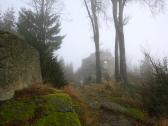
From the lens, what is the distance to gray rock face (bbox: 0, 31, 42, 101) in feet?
21.9

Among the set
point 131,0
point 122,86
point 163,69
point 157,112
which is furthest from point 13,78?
point 131,0

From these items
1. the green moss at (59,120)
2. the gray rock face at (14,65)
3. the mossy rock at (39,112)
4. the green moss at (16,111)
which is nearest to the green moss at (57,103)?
the mossy rock at (39,112)

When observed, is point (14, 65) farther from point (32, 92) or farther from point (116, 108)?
point (116, 108)

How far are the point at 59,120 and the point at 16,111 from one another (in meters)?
1.03

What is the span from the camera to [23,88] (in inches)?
288

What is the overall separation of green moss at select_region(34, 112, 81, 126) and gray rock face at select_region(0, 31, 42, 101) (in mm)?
1370

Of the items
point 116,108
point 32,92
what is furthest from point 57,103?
point 116,108

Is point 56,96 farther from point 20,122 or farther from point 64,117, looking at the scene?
point 20,122

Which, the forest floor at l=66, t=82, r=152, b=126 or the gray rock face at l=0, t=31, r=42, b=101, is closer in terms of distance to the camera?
the gray rock face at l=0, t=31, r=42, b=101

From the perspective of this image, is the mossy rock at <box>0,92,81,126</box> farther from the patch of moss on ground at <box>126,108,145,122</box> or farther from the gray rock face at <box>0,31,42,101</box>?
the patch of moss on ground at <box>126,108,145,122</box>

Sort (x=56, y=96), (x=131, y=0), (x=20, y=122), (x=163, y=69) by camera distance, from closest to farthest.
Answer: (x=20, y=122) < (x=56, y=96) < (x=163, y=69) < (x=131, y=0)

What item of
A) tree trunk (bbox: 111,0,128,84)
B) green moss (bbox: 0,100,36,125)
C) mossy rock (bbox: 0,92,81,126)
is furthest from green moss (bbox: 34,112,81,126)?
tree trunk (bbox: 111,0,128,84)

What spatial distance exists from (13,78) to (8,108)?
40.5 inches

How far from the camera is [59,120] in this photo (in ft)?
19.8
